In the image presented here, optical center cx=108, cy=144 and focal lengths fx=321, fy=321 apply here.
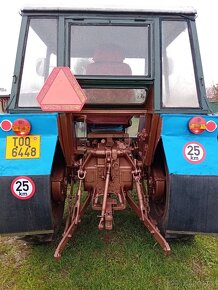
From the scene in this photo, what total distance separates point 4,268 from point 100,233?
3.23 feet

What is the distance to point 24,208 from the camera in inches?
94.0

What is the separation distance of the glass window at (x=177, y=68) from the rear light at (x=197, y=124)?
275mm

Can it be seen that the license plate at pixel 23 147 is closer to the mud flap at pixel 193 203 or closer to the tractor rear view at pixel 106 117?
the tractor rear view at pixel 106 117

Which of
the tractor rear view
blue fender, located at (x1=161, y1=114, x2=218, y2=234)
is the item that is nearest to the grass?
the tractor rear view

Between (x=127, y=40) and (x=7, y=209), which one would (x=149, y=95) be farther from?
(x=7, y=209)

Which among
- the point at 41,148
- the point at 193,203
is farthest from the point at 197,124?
the point at 41,148

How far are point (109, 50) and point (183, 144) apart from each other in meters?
1.06

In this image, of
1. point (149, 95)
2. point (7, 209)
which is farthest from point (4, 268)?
point (149, 95)

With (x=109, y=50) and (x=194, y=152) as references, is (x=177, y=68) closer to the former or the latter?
(x=109, y=50)

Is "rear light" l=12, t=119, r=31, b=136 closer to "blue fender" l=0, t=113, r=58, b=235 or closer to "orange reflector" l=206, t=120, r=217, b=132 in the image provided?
"blue fender" l=0, t=113, r=58, b=235

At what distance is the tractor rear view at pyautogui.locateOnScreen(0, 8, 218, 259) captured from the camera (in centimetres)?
238

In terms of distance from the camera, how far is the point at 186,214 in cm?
243

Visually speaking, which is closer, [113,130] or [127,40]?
[127,40]

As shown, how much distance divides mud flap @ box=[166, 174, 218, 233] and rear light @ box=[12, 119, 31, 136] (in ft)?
3.75
